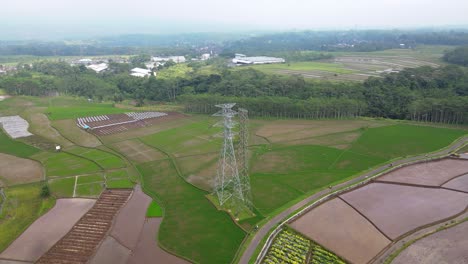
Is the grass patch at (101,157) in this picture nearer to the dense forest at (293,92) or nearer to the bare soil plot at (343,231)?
the bare soil plot at (343,231)

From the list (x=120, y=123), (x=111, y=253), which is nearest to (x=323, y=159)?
(x=111, y=253)

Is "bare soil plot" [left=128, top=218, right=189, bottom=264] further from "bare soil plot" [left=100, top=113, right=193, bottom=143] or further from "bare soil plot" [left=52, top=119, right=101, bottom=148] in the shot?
"bare soil plot" [left=100, top=113, right=193, bottom=143]

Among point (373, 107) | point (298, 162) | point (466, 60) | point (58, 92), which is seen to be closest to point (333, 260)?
point (298, 162)

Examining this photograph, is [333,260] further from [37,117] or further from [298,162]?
[37,117]

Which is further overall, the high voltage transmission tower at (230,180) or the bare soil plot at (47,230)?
the high voltage transmission tower at (230,180)

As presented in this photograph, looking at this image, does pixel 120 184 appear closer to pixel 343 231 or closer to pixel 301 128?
pixel 343 231

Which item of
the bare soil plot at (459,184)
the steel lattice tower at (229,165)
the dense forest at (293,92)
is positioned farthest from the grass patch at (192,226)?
the dense forest at (293,92)
